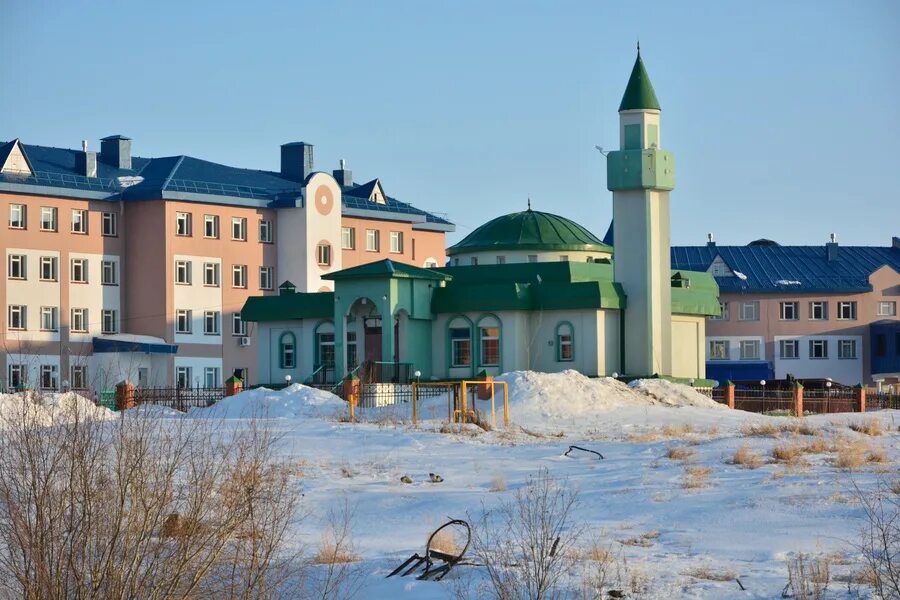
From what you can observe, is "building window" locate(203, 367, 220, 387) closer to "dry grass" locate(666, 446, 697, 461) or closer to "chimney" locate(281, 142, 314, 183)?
"chimney" locate(281, 142, 314, 183)

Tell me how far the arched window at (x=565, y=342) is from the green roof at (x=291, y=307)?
7.91 m

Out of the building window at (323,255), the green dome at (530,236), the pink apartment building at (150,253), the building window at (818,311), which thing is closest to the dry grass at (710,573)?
the green dome at (530,236)

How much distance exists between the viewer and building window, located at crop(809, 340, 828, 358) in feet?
300

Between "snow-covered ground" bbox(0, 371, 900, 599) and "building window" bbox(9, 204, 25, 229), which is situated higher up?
"building window" bbox(9, 204, 25, 229)

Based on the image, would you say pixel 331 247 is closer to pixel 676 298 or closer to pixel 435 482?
pixel 676 298

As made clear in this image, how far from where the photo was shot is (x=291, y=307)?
5956 centimetres

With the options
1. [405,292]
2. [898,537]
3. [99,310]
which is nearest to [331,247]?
[99,310]

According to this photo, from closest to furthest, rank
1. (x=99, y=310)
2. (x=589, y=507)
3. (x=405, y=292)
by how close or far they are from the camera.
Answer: (x=589, y=507)
(x=405, y=292)
(x=99, y=310)

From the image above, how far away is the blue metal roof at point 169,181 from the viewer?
74000mm

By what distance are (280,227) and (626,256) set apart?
26.4 m

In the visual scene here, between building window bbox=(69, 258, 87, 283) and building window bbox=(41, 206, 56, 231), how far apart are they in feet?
5.90

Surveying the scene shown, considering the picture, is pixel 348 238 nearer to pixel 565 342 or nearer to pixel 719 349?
pixel 719 349

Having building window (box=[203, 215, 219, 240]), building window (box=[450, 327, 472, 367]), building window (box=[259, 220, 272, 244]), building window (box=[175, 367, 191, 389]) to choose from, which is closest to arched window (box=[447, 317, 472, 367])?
building window (box=[450, 327, 472, 367])

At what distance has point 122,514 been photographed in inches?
711
